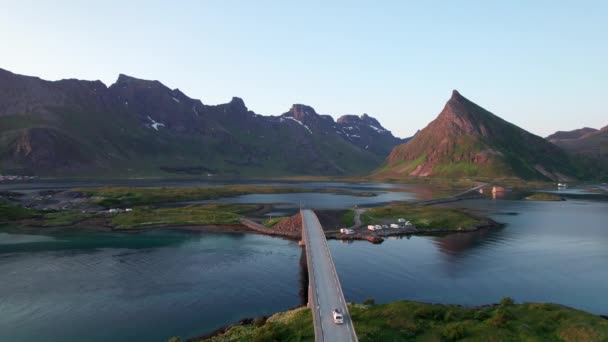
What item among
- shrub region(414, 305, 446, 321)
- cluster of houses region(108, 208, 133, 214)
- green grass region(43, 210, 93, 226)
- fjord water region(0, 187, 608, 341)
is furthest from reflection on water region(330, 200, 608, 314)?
cluster of houses region(108, 208, 133, 214)

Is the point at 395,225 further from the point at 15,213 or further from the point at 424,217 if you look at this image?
the point at 15,213

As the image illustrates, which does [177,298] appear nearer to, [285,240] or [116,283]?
[116,283]

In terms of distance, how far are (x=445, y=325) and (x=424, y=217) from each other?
352 ft

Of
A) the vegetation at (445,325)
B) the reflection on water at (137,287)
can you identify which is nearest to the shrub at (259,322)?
the vegetation at (445,325)

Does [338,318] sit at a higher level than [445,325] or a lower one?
higher

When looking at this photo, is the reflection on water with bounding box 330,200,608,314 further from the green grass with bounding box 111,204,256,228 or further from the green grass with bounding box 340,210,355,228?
the green grass with bounding box 111,204,256,228

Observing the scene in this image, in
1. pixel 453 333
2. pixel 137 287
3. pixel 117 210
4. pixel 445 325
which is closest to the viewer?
pixel 453 333

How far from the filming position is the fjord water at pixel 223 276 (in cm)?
6594

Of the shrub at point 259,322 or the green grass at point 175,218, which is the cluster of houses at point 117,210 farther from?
the shrub at point 259,322

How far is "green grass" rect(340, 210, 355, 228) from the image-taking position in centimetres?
14712

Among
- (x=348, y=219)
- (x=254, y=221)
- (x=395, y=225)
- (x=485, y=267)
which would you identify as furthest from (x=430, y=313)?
(x=254, y=221)

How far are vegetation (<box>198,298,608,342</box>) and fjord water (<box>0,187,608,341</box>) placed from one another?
12.5 m

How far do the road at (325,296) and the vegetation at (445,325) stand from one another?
2964 mm

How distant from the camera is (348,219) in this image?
6068 inches
